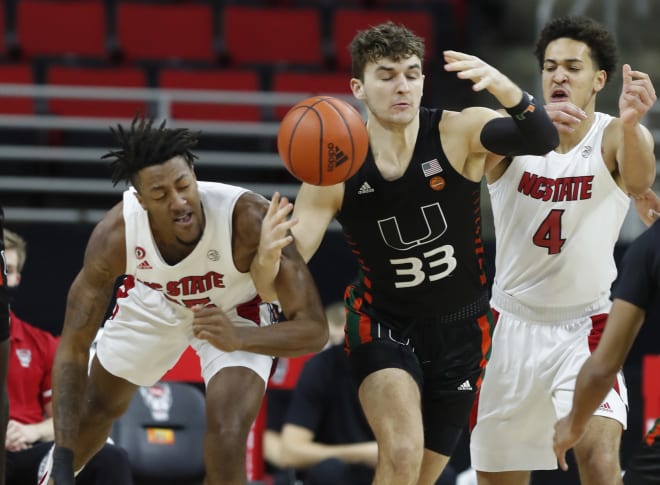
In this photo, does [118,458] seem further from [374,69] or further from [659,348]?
[659,348]

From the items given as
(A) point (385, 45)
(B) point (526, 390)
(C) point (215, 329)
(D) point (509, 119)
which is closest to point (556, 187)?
(D) point (509, 119)

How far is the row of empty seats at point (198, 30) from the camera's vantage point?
11914 mm

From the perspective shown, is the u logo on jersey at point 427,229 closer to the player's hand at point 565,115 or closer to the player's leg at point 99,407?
Result: the player's hand at point 565,115

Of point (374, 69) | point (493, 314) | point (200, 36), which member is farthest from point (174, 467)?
point (200, 36)

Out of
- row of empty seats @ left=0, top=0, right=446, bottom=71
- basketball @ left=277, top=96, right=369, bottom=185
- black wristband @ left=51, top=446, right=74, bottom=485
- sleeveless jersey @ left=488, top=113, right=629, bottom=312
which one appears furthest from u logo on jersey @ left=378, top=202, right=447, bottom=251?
row of empty seats @ left=0, top=0, right=446, bottom=71

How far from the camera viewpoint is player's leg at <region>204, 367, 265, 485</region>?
18.2 feet

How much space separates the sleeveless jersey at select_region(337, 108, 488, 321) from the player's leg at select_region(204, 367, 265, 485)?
2.24 ft

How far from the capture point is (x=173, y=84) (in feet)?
37.0

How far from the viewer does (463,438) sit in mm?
8836

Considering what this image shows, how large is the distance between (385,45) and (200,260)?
4.20 ft

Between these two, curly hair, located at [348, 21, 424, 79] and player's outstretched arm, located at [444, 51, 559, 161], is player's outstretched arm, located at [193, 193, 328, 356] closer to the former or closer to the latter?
curly hair, located at [348, 21, 424, 79]

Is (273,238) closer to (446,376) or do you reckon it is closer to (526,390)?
(446,376)

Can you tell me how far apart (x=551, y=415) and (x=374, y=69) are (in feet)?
6.14

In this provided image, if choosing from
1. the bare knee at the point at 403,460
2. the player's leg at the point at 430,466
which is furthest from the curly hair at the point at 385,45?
the player's leg at the point at 430,466
